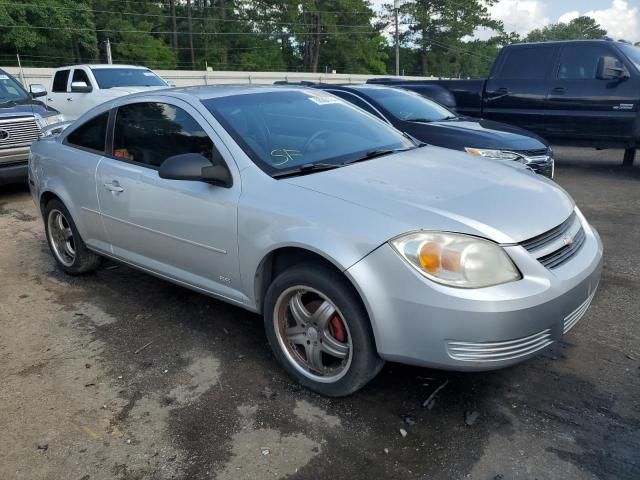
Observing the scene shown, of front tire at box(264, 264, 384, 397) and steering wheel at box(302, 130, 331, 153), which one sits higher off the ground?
steering wheel at box(302, 130, 331, 153)

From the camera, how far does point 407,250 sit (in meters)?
2.57

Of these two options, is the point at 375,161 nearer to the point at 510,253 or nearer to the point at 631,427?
the point at 510,253

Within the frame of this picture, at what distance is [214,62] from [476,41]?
31.9 meters

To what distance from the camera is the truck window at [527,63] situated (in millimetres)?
9180

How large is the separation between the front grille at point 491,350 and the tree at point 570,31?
338ft

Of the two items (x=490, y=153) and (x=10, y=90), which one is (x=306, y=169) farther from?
(x=10, y=90)

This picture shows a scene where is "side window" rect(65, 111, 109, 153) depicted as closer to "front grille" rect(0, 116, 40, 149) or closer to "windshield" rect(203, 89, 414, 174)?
"windshield" rect(203, 89, 414, 174)

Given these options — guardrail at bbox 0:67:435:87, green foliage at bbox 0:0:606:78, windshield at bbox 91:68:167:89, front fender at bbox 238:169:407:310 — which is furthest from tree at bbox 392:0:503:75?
front fender at bbox 238:169:407:310

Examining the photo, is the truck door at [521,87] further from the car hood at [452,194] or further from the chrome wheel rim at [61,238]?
the chrome wheel rim at [61,238]

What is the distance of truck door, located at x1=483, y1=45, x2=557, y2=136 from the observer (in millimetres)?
9195

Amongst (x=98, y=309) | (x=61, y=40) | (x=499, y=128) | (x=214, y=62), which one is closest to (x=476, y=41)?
(x=214, y=62)

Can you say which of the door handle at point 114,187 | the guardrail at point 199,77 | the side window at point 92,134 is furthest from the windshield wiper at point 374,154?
the guardrail at point 199,77

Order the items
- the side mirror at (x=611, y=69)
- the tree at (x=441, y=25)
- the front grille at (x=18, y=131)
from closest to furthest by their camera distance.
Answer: the front grille at (x=18, y=131) → the side mirror at (x=611, y=69) → the tree at (x=441, y=25)

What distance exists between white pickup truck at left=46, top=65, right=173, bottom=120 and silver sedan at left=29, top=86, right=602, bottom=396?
292 inches
